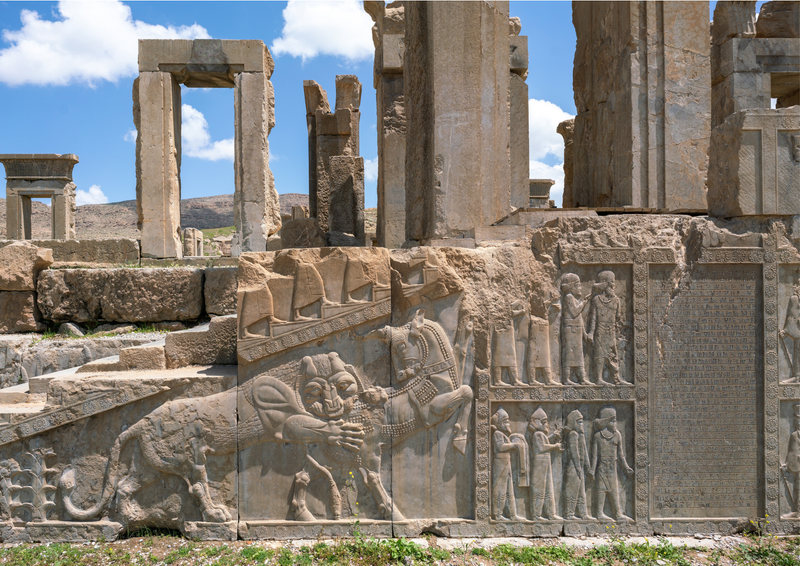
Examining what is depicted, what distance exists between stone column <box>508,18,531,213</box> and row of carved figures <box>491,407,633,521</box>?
340cm

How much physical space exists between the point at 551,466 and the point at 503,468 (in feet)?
1.13

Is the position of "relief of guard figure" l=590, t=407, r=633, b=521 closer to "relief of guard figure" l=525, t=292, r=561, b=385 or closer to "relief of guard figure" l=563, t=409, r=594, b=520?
"relief of guard figure" l=563, t=409, r=594, b=520

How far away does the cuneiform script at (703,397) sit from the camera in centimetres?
371

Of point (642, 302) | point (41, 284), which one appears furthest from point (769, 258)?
point (41, 284)

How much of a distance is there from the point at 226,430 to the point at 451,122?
2.78 meters

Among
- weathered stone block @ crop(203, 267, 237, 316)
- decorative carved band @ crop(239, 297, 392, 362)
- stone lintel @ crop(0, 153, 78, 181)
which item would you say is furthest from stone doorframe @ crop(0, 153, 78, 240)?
decorative carved band @ crop(239, 297, 392, 362)

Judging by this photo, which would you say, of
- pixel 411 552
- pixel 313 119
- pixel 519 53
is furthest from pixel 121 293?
pixel 313 119

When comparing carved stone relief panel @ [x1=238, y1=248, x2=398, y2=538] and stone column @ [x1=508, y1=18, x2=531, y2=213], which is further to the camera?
stone column @ [x1=508, y1=18, x2=531, y2=213]

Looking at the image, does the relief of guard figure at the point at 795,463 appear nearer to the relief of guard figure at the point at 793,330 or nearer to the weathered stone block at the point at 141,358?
the relief of guard figure at the point at 793,330

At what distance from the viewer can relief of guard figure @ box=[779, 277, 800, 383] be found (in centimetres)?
375

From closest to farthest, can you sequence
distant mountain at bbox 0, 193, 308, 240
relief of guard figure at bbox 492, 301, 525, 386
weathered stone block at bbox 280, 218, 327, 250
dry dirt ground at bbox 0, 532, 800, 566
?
dry dirt ground at bbox 0, 532, 800, 566 < relief of guard figure at bbox 492, 301, 525, 386 < weathered stone block at bbox 280, 218, 327, 250 < distant mountain at bbox 0, 193, 308, 240

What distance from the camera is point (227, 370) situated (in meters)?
3.81

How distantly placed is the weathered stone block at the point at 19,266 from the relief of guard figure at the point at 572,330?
510 cm

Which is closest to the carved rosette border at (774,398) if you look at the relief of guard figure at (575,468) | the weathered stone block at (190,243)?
the relief of guard figure at (575,468)
